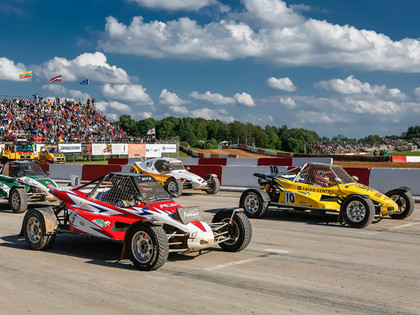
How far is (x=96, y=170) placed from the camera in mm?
26328

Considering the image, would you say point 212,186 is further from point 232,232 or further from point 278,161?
point 232,232

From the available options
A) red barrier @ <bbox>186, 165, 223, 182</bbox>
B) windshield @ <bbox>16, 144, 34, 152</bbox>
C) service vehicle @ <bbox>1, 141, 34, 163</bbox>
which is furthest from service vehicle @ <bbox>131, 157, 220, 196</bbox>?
windshield @ <bbox>16, 144, 34, 152</bbox>

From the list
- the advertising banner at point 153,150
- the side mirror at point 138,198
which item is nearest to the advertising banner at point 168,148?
the advertising banner at point 153,150

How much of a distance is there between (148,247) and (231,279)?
1.29 metres

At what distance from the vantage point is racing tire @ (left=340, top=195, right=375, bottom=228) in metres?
10.5

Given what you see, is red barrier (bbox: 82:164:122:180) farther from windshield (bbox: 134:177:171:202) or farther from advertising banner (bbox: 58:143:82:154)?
advertising banner (bbox: 58:143:82:154)

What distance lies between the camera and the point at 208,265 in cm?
714

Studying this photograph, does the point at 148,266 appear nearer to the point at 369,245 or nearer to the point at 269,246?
the point at 269,246

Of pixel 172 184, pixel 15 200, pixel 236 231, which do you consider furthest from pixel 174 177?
pixel 236 231

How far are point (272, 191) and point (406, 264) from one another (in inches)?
210

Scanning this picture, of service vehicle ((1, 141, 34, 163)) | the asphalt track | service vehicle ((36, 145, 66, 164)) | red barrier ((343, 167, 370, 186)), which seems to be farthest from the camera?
service vehicle ((1, 141, 34, 163))

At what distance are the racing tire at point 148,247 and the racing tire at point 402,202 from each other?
25.7ft

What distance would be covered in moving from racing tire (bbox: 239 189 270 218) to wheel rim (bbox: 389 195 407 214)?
341 centimetres

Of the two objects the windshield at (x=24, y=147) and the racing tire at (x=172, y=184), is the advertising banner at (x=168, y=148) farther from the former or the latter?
the racing tire at (x=172, y=184)
